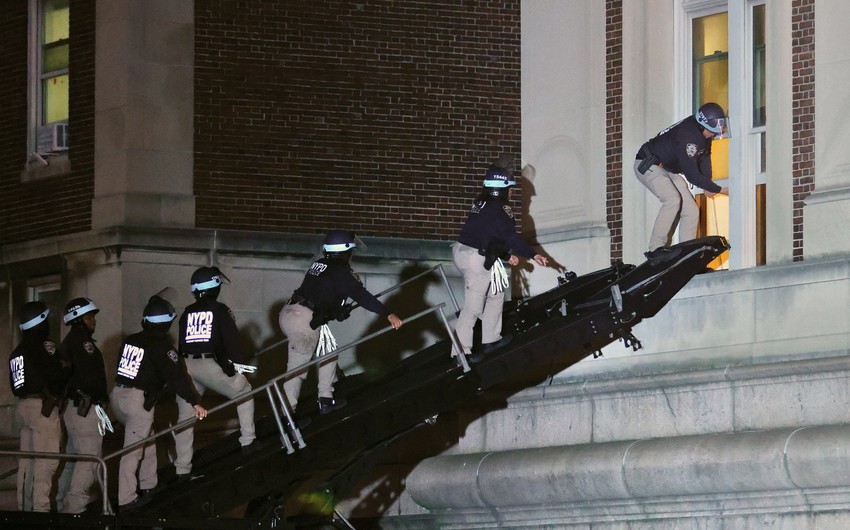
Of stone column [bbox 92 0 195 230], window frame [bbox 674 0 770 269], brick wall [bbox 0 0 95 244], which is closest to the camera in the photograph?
window frame [bbox 674 0 770 269]

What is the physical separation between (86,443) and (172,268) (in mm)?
4034

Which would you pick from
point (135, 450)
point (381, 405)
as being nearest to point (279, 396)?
point (381, 405)

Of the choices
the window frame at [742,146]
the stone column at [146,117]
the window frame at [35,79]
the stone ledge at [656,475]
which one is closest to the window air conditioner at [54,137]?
the window frame at [35,79]

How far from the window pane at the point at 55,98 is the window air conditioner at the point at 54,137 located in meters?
0.30

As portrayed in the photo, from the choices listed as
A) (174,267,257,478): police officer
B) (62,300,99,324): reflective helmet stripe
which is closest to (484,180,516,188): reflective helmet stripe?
(174,267,257,478): police officer

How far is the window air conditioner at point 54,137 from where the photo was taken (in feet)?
77.6

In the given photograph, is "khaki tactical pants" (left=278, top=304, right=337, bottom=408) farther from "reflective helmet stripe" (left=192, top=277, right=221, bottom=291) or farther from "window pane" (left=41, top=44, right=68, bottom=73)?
"window pane" (left=41, top=44, right=68, bottom=73)

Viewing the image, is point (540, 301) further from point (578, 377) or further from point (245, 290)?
point (245, 290)

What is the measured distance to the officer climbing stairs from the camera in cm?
1666

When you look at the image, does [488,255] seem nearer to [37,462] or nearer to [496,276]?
[496,276]

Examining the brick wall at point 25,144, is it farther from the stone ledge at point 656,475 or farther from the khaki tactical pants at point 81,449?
the stone ledge at point 656,475

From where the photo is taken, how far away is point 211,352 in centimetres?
1769

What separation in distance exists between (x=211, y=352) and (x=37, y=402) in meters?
2.05

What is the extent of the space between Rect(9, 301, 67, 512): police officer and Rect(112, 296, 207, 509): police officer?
75 cm
